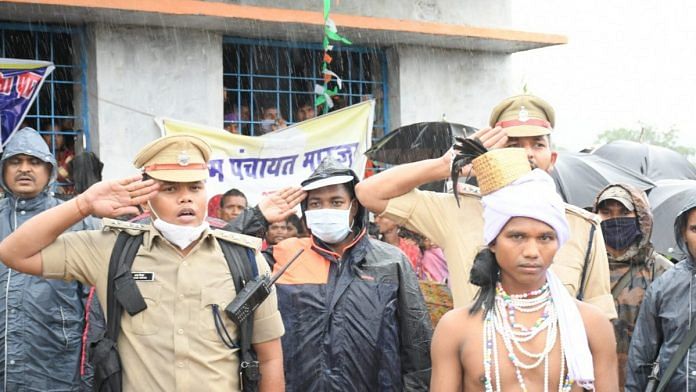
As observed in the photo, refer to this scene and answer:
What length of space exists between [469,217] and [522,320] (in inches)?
38.8

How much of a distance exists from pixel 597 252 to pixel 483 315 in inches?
42.7

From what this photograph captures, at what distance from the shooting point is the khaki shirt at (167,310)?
13.4ft

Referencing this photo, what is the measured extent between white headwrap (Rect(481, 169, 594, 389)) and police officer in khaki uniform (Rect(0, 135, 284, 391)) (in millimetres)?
1325

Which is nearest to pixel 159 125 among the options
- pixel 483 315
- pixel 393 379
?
pixel 393 379

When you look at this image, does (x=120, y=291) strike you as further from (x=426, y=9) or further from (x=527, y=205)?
(x=426, y=9)

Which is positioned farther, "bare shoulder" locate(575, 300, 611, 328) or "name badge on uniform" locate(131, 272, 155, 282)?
"name badge on uniform" locate(131, 272, 155, 282)

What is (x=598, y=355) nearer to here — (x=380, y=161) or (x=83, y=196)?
(x=83, y=196)

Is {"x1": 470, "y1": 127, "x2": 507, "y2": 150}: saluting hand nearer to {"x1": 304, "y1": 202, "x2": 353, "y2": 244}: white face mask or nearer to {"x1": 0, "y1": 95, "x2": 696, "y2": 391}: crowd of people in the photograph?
{"x1": 0, "y1": 95, "x2": 696, "y2": 391}: crowd of people

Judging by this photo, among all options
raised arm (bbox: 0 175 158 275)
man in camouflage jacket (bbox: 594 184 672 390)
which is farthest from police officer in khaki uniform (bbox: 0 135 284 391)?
man in camouflage jacket (bbox: 594 184 672 390)

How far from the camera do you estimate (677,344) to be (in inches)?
194

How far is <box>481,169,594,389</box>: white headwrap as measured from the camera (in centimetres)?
337

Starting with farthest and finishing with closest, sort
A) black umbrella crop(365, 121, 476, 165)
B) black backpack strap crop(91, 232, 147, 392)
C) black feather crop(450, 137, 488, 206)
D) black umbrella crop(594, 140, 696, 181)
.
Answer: black umbrella crop(594, 140, 696, 181)
black umbrella crop(365, 121, 476, 165)
black backpack strap crop(91, 232, 147, 392)
black feather crop(450, 137, 488, 206)

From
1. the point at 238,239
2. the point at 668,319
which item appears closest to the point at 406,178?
the point at 238,239

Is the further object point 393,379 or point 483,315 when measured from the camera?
point 393,379
